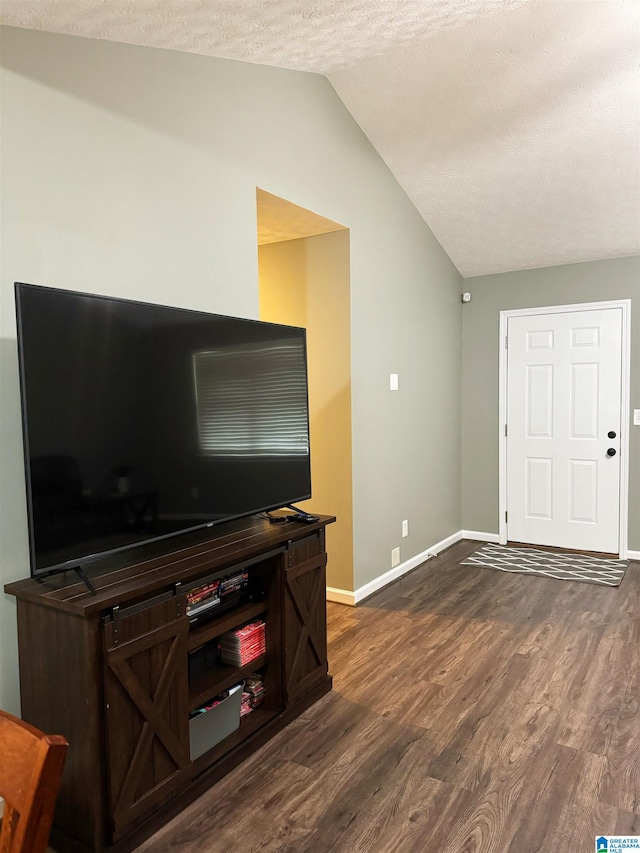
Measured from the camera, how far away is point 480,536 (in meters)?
5.48

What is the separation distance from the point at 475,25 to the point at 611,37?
2.16 ft

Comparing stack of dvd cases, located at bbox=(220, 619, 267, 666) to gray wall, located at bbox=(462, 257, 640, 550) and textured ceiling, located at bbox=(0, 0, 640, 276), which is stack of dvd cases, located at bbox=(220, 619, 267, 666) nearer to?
textured ceiling, located at bbox=(0, 0, 640, 276)

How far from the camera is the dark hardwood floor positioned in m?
1.86

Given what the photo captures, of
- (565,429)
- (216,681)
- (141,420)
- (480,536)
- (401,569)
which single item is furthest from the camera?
(480,536)

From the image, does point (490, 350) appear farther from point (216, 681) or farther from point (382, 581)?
point (216, 681)

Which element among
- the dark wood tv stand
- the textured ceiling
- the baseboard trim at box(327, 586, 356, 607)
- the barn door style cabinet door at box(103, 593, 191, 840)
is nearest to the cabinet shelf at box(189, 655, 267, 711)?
the dark wood tv stand

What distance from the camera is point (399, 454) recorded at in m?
4.38

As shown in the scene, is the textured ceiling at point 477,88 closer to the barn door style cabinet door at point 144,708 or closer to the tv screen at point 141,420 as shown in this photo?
the tv screen at point 141,420

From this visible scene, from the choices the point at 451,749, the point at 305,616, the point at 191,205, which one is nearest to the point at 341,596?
the point at 305,616

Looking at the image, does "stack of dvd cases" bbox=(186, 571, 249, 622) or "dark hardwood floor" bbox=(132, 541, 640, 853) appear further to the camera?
"stack of dvd cases" bbox=(186, 571, 249, 622)

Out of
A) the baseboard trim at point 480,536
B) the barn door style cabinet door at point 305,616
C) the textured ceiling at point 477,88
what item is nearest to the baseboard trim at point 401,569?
the baseboard trim at point 480,536

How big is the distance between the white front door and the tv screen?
3.16 metres

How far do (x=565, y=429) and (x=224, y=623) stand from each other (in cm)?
379

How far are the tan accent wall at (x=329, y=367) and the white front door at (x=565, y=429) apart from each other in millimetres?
→ 2140
